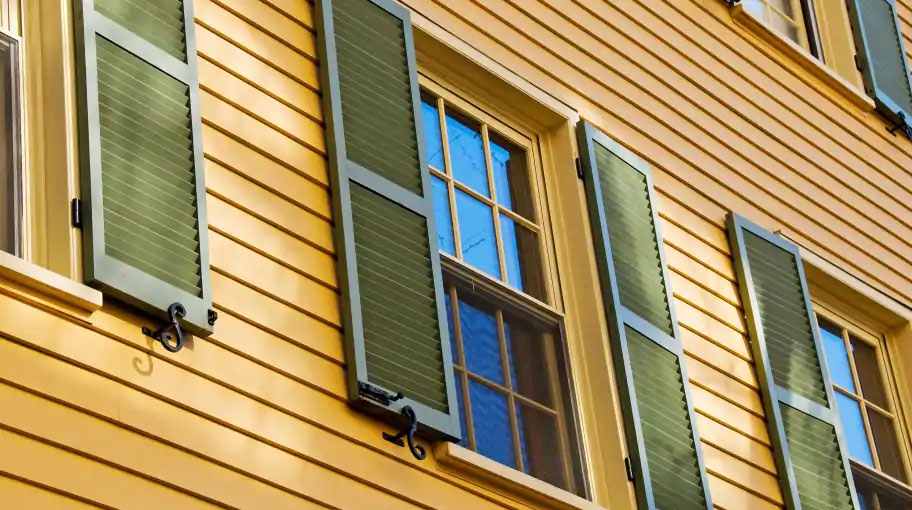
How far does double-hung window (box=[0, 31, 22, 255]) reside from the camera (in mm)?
4828

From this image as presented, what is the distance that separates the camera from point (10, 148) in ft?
16.3

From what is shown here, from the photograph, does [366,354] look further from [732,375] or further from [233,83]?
[732,375]

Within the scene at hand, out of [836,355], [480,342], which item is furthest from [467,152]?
[836,355]

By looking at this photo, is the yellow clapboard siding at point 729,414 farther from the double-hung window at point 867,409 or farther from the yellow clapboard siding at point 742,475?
the double-hung window at point 867,409

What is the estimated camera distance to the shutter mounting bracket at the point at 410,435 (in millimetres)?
5434

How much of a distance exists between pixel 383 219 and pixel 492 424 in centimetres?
85

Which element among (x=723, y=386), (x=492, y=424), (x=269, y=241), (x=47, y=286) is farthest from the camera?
(x=723, y=386)

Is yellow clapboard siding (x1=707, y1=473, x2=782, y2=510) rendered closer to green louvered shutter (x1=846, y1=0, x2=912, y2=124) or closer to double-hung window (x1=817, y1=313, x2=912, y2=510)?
double-hung window (x1=817, y1=313, x2=912, y2=510)

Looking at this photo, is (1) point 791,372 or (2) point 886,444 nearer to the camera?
(1) point 791,372

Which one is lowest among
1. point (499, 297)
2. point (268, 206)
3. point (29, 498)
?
point (29, 498)

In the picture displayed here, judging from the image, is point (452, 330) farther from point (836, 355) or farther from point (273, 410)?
point (836, 355)

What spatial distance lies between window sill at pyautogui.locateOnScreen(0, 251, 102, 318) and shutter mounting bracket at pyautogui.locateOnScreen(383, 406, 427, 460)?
1.12 meters

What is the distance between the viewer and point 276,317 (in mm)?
5316

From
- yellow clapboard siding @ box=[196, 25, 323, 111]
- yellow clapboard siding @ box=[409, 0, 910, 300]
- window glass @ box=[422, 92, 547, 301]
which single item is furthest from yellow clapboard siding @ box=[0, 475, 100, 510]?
yellow clapboard siding @ box=[409, 0, 910, 300]
